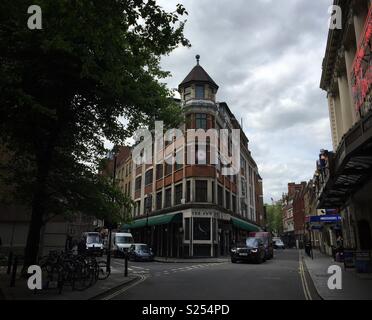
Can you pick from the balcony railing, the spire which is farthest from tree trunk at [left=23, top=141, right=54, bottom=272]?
the spire

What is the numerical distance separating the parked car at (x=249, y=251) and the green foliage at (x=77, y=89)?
12.5 meters

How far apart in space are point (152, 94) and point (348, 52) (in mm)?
15629

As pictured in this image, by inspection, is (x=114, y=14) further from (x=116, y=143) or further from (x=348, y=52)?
(x=348, y=52)

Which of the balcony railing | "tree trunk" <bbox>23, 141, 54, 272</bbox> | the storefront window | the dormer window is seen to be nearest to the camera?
the balcony railing

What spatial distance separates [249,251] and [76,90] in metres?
17.6

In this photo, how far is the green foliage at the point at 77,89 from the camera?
8219mm

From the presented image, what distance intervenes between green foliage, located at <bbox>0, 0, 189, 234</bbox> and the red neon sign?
9770 millimetres

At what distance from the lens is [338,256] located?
83.9 feet

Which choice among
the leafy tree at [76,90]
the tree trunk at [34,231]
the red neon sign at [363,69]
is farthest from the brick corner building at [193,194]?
the tree trunk at [34,231]

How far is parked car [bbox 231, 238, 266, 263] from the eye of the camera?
87.0 ft

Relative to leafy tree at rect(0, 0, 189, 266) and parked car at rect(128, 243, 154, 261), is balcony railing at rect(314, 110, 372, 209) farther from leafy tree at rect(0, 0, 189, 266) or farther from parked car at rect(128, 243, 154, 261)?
parked car at rect(128, 243, 154, 261)

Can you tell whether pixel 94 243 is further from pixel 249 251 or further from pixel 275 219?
pixel 275 219

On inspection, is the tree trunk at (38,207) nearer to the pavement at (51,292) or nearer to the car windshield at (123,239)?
the pavement at (51,292)
